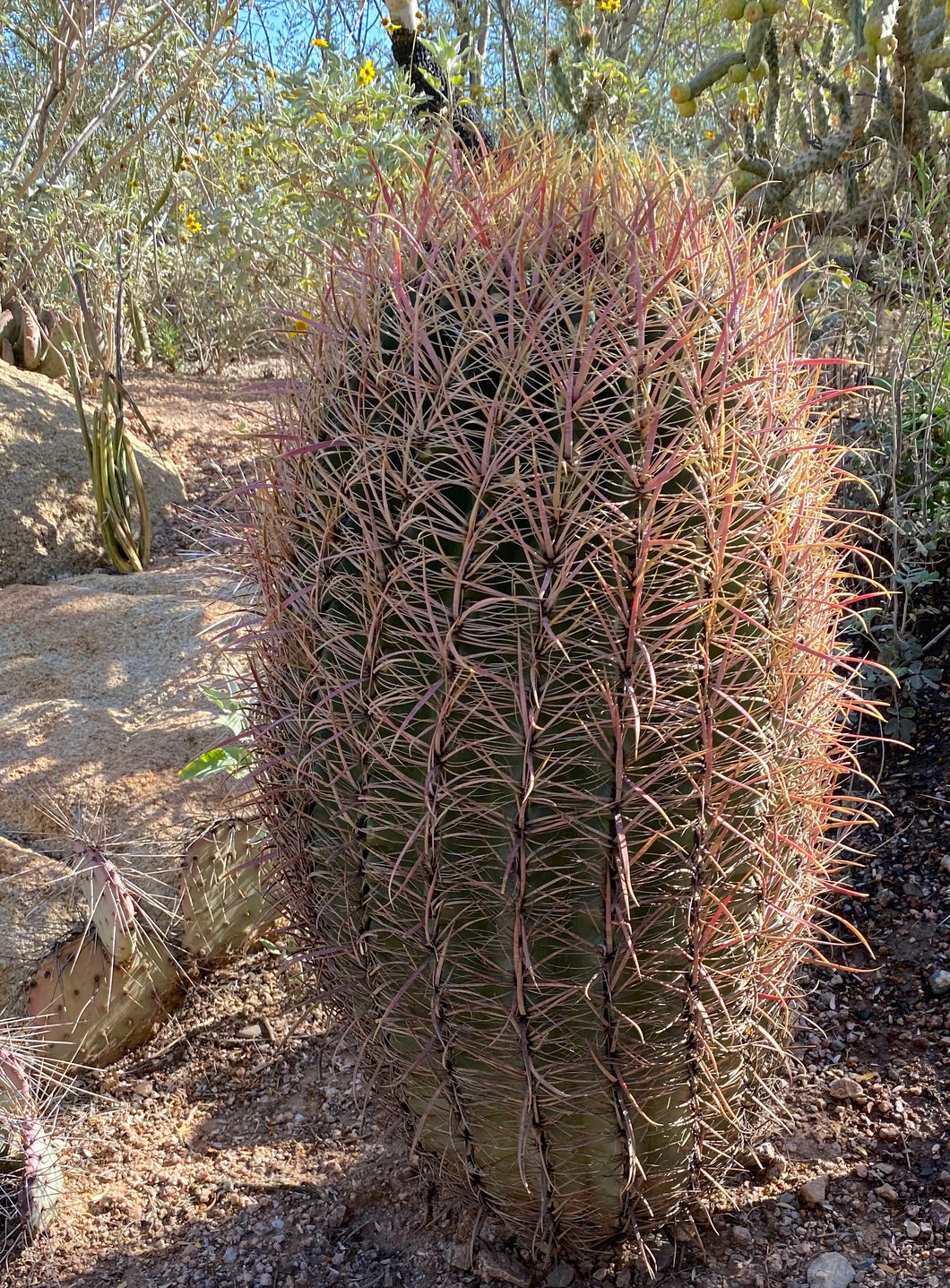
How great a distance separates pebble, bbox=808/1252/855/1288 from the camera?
1631 mm

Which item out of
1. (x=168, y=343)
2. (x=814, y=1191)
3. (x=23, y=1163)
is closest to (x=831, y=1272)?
(x=814, y=1191)

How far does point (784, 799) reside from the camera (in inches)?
58.4

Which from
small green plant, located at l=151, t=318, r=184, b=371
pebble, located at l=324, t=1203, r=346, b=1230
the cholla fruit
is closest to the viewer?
pebble, located at l=324, t=1203, r=346, b=1230

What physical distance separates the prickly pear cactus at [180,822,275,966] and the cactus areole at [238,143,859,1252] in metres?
0.93

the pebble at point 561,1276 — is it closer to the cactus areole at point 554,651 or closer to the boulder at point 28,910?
the cactus areole at point 554,651

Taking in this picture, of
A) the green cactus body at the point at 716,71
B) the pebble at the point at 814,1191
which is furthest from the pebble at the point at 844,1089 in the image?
the green cactus body at the point at 716,71

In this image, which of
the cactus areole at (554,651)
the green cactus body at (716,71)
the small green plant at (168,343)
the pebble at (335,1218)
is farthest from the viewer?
the small green plant at (168,343)

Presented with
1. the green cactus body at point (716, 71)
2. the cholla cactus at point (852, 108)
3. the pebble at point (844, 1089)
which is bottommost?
the pebble at point (844, 1089)

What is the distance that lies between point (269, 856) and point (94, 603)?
2.36 metres

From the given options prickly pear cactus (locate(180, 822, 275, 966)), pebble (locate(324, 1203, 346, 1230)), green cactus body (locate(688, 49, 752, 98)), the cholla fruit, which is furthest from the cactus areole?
green cactus body (locate(688, 49, 752, 98))

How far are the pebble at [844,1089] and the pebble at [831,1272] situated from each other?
0.35 m

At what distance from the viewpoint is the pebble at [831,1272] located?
1631mm

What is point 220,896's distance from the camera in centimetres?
256

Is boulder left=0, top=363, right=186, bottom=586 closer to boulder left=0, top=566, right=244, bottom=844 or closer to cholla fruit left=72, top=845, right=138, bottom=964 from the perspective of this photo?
boulder left=0, top=566, right=244, bottom=844
